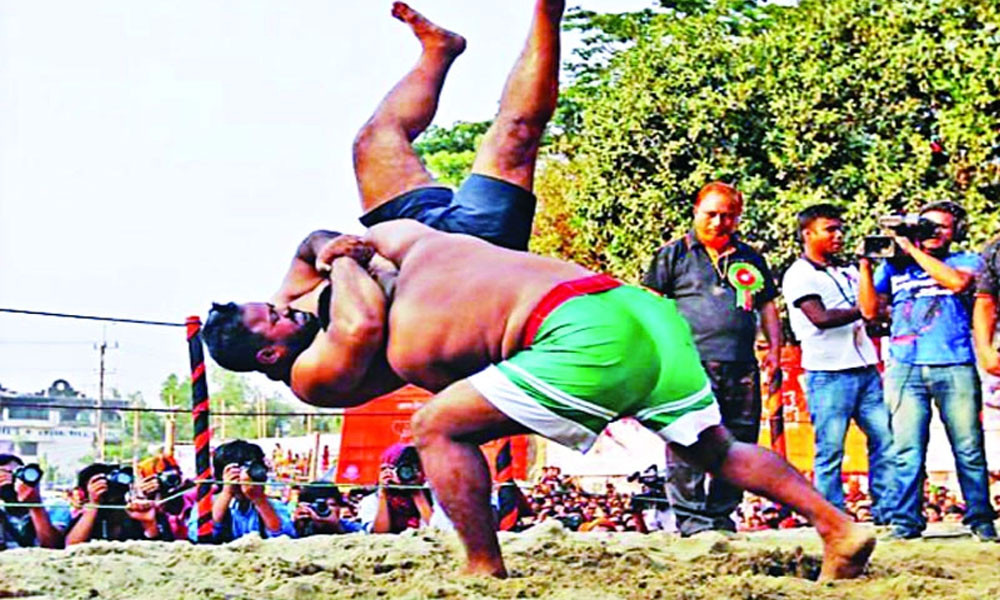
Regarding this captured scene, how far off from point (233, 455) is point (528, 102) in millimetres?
2860

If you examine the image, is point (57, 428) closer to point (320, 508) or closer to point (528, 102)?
point (320, 508)

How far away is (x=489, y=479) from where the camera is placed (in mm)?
3766

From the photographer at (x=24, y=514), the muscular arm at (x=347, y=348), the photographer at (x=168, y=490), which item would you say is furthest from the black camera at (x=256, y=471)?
the muscular arm at (x=347, y=348)

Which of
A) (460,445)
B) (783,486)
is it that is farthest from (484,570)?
(783,486)

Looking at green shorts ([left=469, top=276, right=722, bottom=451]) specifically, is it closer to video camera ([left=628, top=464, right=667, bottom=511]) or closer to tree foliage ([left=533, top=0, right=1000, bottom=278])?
video camera ([left=628, top=464, right=667, bottom=511])

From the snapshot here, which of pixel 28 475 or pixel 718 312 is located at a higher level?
pixel 718 312

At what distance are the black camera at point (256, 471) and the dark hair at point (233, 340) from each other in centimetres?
232

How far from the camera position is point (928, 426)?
6016 mm

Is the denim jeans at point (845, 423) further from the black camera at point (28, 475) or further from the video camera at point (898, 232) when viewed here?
the black camera at point (28, 475)

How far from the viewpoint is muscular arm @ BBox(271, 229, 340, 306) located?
4.17 m

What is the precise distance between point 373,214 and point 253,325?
1.80 ft

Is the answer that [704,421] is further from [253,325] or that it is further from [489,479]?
[253,325]

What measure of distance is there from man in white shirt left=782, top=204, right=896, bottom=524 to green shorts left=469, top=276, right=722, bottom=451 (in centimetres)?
250

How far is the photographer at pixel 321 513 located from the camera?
6621 millimetres
